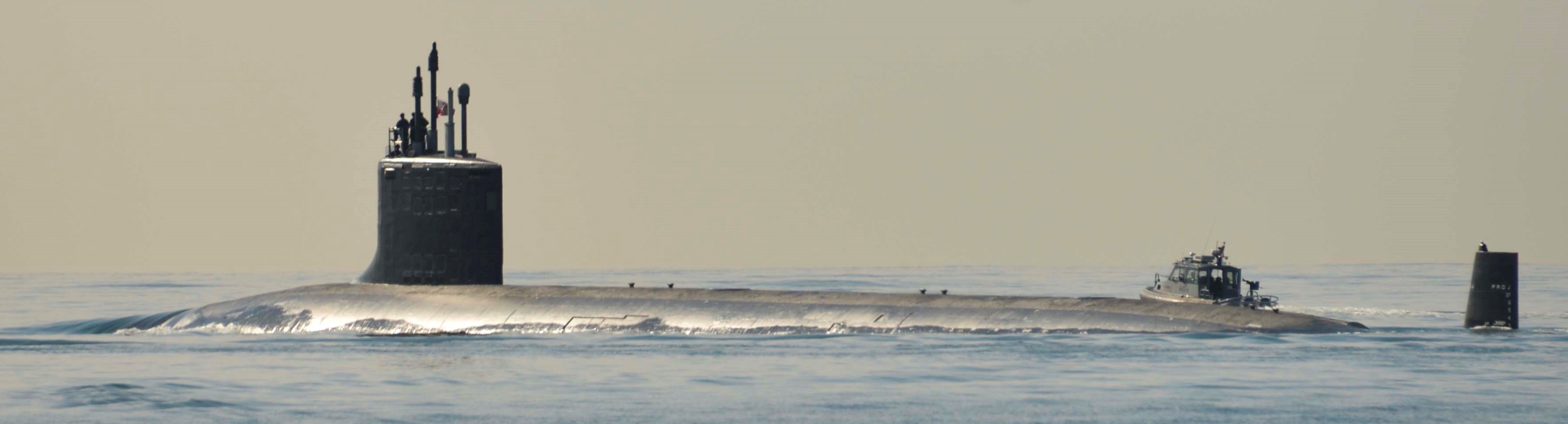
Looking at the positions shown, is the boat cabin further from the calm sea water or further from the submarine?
the submarine

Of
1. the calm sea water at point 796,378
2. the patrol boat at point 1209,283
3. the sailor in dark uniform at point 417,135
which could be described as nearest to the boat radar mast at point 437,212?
the sailor in dark uniform at point 417,135

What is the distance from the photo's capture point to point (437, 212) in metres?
33.3

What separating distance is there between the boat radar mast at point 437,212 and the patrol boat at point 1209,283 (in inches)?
650

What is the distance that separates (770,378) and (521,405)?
4.17 meters

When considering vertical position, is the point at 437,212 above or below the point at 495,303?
above

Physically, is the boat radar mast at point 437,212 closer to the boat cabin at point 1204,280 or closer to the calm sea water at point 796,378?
the calm sea water at point 796,378

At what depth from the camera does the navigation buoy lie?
30.5 meters

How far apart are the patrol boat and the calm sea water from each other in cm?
583

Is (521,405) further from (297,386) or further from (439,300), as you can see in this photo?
(439,300)

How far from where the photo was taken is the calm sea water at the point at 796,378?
22.3 meters

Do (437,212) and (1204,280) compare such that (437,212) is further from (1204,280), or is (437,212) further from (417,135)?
(1204,280)

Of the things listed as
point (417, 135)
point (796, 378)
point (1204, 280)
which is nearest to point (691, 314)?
point (417, 135)

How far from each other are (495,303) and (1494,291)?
1822 centimetres

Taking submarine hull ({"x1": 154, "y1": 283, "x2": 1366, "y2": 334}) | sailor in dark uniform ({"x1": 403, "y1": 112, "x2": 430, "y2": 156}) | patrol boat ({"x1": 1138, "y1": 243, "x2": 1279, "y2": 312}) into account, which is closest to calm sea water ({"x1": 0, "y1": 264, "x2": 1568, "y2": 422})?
submarine hull ({"x1": 154, "y1": 283, "x2": 1366, "y2": 334})
